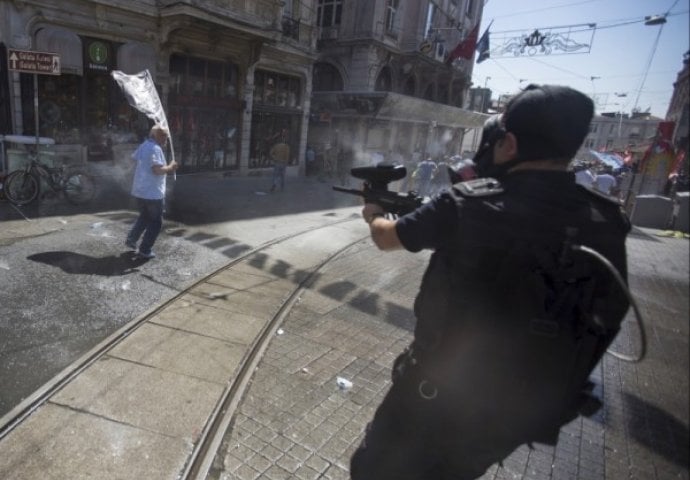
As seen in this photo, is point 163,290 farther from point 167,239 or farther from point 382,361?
point 382,361

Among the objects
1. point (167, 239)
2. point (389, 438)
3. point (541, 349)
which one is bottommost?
point (167, 239)

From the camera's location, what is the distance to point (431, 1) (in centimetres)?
2525

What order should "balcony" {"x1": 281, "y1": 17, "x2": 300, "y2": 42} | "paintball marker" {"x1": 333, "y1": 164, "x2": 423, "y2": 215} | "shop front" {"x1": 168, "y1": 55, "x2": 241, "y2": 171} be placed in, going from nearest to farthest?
"paintball marker" {"x1": 333, "y1": 164, "x2": 423, "y2": 215} < "shop front" {"x1": 168, "y1": 55, "x2": 241, "y2": 171} < "balcony" {"x1": 281, "y1": 17, "x2": 300, "y2": 42}

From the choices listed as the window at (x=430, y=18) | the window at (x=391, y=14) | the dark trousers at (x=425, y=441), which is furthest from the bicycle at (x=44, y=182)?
the window at (x=430, y=18)

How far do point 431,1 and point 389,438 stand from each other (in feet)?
91.3

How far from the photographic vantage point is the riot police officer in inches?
57.6

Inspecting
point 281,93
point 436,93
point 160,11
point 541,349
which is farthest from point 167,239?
point 436,93

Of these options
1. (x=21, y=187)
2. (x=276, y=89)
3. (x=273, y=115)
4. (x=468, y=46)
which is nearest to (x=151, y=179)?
(x=21, y=187)

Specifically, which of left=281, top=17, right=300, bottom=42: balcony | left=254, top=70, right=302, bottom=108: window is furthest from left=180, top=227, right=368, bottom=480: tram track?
left=281, top=17, right=300, bottom=42: balcony

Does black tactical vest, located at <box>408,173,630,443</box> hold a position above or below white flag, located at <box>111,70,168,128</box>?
below

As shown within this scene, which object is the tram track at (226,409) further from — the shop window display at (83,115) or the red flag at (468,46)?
the red flag at (468,46)

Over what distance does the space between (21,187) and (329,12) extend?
1820 cm

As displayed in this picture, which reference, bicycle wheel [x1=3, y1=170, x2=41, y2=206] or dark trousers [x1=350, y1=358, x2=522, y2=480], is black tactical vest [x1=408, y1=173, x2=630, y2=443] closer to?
dark trousers [x1=350, y1=358, x2=522, y2=480]

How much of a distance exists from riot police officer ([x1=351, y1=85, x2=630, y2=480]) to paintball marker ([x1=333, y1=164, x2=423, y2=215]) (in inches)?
12.1
